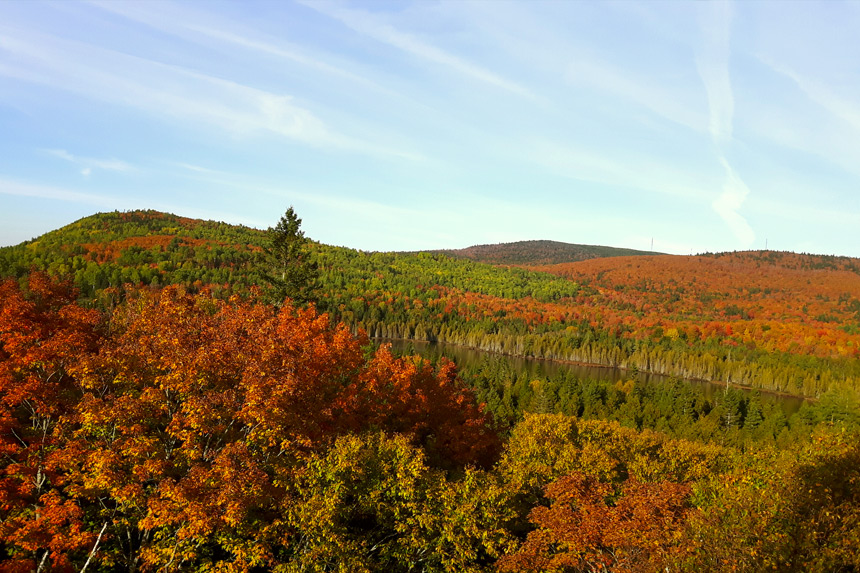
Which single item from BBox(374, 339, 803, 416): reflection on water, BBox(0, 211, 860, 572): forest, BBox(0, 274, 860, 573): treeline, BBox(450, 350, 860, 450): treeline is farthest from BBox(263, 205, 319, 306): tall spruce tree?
BBox(374, 339, 803, 416): reflection on water

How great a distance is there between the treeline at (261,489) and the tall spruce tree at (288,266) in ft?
57.2

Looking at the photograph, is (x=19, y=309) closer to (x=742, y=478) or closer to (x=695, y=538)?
(x=695, y=538)

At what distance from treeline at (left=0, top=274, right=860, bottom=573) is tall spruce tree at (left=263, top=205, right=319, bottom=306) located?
17449mm

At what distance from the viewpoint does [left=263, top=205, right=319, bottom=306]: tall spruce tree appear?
130ft

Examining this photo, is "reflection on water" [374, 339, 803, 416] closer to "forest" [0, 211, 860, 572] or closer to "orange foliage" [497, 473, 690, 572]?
"forest" [0, 211, 860, 572]

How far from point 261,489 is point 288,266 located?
28759mm

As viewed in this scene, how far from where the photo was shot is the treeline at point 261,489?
13242mm

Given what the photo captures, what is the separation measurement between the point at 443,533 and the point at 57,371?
15.5 metres

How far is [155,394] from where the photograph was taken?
15922mm

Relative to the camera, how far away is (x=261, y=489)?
46.1ft

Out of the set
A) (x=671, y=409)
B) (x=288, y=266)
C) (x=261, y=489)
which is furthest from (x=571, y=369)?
(x=261, y=489)

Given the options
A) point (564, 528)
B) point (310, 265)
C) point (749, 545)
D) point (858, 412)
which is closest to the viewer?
point (749, 545)

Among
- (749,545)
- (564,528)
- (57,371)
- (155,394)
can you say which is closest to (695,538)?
(749,545)

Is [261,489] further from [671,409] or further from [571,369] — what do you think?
[571,369]
